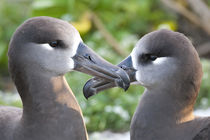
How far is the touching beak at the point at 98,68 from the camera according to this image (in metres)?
2.91

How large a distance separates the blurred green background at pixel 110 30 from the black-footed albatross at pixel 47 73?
1827 mm

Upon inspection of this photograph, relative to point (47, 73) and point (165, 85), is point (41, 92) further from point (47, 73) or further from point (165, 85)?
point (165, 85)

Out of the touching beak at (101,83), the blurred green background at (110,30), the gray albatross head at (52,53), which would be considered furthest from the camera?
the blurred green background at (110,30)

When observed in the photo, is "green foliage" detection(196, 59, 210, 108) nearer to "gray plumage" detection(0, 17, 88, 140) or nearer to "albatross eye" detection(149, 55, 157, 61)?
"albatross eye" detection(149, 55, 157, 61)

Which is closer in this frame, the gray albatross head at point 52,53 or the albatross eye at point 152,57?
the gray albatross head at point 52,53

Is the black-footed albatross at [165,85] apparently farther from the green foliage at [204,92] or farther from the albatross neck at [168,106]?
the green foliage at [204,92]

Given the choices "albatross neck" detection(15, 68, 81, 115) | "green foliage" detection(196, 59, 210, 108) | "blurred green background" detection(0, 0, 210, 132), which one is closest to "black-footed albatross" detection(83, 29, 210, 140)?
"albatross neck" detection(15, 68, 81, 115)

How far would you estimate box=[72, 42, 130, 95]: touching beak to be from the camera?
291 centimetres

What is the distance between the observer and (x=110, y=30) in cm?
636

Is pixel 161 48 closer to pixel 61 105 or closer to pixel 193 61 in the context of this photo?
pixel 193 61

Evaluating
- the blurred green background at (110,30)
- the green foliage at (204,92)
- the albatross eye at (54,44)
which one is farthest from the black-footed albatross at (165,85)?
the green foliage at (204,92)

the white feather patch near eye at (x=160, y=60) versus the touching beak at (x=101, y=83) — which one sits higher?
the white feather patch near eye at (x=160, y=60)

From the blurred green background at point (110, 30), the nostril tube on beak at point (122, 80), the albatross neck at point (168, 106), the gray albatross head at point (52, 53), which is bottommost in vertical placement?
the blurred green background at point (110, 30)

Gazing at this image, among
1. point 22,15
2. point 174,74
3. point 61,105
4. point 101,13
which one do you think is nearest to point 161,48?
point 174,74
